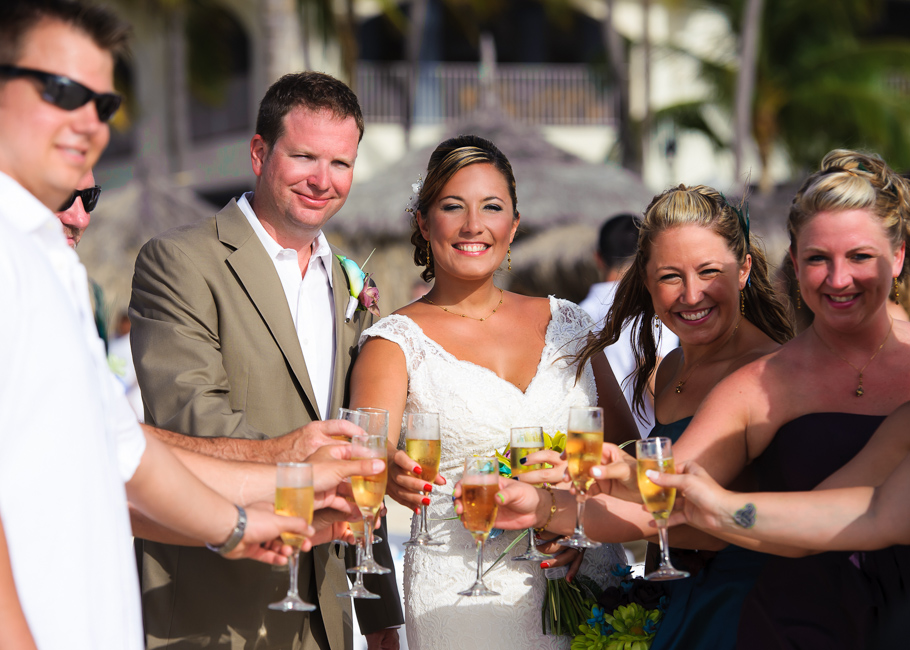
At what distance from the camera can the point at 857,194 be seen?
314 centimetres

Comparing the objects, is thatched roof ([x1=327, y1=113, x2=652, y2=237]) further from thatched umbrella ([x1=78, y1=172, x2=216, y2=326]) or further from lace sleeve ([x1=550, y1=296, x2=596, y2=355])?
lace sleeve ([x1=550, y1=296, x2=596, y2=355])

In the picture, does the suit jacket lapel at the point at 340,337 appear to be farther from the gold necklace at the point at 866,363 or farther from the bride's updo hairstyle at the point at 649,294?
the gold necklace at the point at 866,363

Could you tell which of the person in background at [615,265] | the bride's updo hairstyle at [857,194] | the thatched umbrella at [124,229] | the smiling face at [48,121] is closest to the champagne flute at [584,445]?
the bride's updo hairstyle at [857,194]

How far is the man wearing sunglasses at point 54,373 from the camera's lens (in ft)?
6.05

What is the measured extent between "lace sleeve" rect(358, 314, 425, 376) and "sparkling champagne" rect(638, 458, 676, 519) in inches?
49.7

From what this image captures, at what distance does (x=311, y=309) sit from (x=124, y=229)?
12763 millimetres

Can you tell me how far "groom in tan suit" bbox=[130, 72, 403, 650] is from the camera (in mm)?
3430

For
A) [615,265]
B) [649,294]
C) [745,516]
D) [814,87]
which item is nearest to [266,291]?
[649,294]

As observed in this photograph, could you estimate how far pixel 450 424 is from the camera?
388 centimetres

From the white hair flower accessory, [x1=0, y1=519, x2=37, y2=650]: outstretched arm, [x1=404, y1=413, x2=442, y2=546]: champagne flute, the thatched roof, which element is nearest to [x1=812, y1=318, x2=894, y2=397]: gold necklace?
[x1=404, y1=413, x2=442, y2=546]: champagne flute

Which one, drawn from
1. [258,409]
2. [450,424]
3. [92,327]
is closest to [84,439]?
[92,327]

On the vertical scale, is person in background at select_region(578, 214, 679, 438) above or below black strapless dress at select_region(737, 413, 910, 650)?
above

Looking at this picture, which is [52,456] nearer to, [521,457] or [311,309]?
[521,457]

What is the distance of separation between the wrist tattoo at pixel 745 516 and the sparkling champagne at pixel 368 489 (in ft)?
3.66
